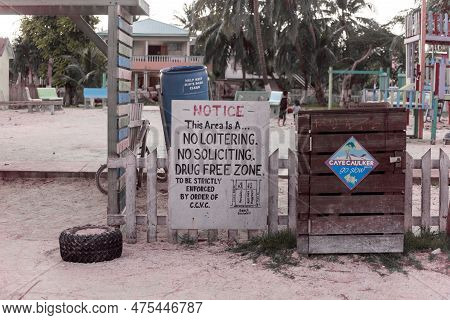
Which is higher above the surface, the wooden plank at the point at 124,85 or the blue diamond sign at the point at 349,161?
the wooden plank at the point at 124,85

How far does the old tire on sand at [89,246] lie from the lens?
4.78 m

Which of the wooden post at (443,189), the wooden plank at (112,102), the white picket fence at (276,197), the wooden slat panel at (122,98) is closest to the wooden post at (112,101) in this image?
the wooden plank at (112,102)

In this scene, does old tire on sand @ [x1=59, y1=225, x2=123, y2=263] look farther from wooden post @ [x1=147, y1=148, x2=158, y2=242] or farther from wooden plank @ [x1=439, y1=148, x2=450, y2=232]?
wooden plank @ [x1=439, y1=148, x2=450, y2=232]

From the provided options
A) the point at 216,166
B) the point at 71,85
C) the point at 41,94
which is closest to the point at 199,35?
the point at 71,85

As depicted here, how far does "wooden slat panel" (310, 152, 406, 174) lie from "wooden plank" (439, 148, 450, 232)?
0.64m

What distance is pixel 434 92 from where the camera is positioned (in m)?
15.8

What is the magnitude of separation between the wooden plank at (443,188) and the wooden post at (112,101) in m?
3.07

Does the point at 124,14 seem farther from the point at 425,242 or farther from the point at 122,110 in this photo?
the point at 425,242

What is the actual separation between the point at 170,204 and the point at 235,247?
71 centimetres

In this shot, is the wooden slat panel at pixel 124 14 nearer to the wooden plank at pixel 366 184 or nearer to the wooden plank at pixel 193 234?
the wooden plank at pixel 193 234

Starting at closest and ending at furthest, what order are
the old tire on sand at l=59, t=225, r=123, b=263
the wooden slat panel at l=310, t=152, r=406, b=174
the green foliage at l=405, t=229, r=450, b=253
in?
the old tire on sand at l=59, t=225, r=123, b=263
the wooden slat panel at l=310, t=152, r=406, b=174
the green foliage at l=405, t=229, r=450, b=253

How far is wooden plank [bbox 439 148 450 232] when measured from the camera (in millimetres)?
5379

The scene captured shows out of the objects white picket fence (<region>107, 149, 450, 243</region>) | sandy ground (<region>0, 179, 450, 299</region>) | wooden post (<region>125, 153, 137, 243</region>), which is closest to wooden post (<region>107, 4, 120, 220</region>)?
white picket fence (<region>107, 149, 450, 243</region>)

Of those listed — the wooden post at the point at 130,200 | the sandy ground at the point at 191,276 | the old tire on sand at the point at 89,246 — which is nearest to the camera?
the sandy ground at the point at 191,276
